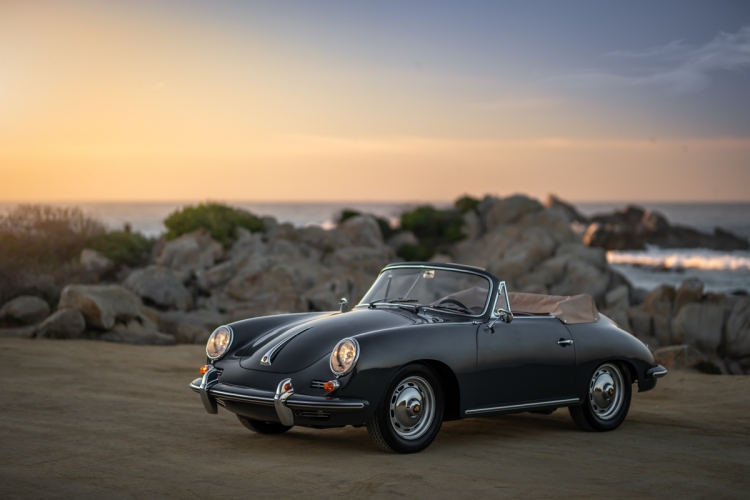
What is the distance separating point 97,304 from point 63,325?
0.72 metres

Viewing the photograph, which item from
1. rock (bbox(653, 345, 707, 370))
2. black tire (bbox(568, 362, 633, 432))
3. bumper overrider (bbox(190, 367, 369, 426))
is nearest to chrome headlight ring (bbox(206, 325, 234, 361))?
bumper overrider (bbox(190, 367, 369, 426))

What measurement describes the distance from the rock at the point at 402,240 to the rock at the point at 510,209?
12.7 ft

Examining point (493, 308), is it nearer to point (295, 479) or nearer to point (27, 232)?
point (295, 479)

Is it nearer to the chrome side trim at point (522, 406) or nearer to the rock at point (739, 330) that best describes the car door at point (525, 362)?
the chrome side trim at point (522, 406)

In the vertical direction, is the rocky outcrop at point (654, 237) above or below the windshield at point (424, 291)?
above

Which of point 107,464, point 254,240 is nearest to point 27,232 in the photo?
point 254,240

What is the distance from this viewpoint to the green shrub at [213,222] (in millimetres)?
26938

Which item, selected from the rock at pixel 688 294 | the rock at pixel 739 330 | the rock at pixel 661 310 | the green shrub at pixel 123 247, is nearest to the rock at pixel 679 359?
the rock at pixel 739 330

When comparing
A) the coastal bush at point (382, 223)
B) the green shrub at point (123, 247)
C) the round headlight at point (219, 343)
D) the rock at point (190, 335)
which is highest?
the coastal bush at point (382, 223)

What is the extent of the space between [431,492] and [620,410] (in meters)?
3.63

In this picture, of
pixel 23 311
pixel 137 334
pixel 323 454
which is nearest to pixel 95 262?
pixel 23 311

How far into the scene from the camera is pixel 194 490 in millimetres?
5504

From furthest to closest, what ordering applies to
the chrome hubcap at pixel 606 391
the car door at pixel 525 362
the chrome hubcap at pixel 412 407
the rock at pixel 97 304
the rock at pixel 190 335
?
1. the rock at pixel 190 335
2. the rock at pixel 97 304
3. the chrome hubcap at pixel 606 391
4. the car door at pixel 525 362
5. the chrome hubcap at pixel 412 407

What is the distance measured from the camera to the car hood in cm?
685
